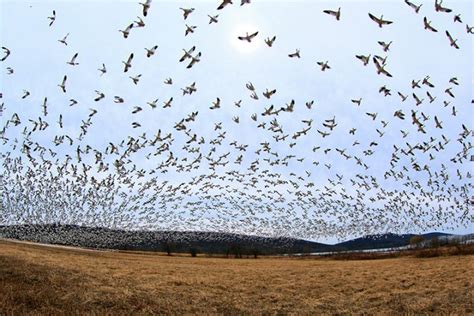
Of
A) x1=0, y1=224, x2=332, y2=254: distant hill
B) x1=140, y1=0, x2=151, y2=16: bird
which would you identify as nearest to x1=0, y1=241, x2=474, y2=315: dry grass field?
x1=140, y1=0, x2=151, y2=16: bird

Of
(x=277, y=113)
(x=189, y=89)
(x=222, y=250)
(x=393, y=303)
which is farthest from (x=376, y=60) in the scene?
(x=222, y=250)

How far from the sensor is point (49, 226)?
140250 millimetres

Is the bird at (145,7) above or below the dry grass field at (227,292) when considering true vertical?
above

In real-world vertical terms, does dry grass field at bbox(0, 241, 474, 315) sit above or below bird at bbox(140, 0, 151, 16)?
below

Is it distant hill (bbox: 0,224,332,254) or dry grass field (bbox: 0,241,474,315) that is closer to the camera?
dry grass field (bbox: 0,241,474,315)

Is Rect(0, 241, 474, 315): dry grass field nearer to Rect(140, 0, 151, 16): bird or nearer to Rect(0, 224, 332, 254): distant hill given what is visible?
Rect(140, 0, 151, 16): bird

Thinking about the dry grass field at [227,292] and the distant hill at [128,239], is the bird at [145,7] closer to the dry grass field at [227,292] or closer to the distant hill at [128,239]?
the dry grass field at [227,292]

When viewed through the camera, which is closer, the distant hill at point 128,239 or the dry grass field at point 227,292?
the dry grass field at point 227,292

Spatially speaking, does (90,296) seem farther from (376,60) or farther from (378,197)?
(378,197)

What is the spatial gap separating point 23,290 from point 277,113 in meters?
14.7

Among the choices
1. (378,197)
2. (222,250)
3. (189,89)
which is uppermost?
(189,89)

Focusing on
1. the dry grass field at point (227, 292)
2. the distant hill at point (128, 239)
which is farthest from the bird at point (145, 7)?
the distant hill at point (128, 239)

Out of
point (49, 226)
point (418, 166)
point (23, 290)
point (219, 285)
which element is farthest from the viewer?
point (49, 226)

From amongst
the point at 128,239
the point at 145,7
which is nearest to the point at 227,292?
the point at 145,7
